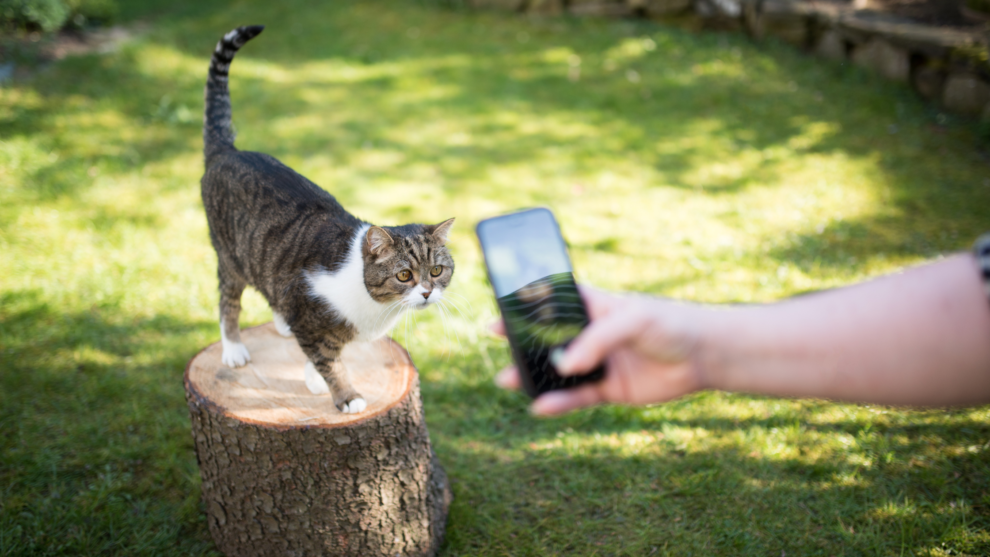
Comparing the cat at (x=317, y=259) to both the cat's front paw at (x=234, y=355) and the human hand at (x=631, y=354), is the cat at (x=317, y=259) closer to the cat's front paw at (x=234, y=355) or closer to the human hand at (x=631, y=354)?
the cat's front paw at (x=234, y=355)

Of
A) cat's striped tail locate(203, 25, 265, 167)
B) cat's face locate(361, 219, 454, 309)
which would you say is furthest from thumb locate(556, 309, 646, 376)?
cat's striped tail locate(203, 25, 265, 167)

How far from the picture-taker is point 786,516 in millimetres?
2734

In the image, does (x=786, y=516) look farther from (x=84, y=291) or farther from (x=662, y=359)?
(x=84, y=291)

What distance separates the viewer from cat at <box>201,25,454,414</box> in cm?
220

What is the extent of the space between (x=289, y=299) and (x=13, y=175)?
4376mm

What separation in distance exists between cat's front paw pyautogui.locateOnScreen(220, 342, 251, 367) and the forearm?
1984 mm

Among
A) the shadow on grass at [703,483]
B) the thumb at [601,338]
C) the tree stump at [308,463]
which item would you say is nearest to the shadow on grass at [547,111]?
the shadow on grass at [703,483]

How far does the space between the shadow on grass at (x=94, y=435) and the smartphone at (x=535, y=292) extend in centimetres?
204

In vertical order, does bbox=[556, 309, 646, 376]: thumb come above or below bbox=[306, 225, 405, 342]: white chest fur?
above

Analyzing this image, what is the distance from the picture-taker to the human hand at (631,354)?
1.31m

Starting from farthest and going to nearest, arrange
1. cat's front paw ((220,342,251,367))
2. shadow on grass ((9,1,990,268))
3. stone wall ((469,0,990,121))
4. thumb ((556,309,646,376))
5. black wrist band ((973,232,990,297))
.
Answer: stone wall ((469,0,990,121)), shadow on grass ((9,1,990,268)), cat's front paw ((220,342,251,367)), thumb ((556,309,646,376)), black wrist band ((973,232,990,297))

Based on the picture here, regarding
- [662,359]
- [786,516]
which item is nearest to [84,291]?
[662,359]

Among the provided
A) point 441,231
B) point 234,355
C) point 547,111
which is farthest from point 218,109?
point 547,111

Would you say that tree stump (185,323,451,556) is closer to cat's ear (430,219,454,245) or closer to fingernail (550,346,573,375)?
cat's ear (430,219,454,245)
